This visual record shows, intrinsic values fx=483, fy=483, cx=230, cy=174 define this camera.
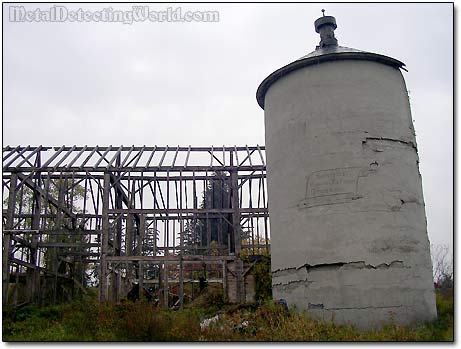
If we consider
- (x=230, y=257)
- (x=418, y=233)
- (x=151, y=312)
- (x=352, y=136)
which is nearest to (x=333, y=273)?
(x=418, y=233)

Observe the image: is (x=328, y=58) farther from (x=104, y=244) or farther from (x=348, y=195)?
(x=104, y=244)

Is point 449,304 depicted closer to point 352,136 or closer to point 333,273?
point 333,273

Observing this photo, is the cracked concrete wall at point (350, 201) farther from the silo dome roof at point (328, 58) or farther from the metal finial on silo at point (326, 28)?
the metal finial on silo at point (326, 28)

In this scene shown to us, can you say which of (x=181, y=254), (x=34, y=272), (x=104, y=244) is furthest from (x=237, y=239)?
(x=34, y=272)

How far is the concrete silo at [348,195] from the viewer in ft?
37.6

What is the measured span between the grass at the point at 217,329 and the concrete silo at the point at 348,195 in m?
0.60

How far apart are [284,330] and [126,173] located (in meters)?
13.9

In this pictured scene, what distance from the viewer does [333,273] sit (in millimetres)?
11609

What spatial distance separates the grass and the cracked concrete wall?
584mm

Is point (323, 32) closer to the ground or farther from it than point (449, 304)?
farther from it

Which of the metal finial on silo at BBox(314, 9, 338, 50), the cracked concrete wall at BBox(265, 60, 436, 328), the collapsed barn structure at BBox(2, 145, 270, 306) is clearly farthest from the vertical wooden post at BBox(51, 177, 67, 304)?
the metal finial on silo at BBox(314, 9, 338, 50)

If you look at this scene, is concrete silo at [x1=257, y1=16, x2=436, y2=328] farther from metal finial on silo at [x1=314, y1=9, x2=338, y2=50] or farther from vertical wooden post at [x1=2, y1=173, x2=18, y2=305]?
vertical wooden post at [x1=2, y1=173, x2=18, y2=305]

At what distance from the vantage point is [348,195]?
1184 cm

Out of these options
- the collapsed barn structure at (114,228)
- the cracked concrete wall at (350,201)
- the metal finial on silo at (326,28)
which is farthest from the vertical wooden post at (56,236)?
the metal finial on silo at (326,28)
